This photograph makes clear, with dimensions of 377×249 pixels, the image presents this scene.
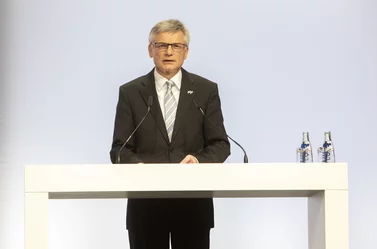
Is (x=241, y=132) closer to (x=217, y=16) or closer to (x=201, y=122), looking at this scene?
(x=217, y=16)

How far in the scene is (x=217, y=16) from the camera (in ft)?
15.0

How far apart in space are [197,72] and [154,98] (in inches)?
45.7

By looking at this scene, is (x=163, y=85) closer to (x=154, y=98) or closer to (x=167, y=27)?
(x=154, y=98)

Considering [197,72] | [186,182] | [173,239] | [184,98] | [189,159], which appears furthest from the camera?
[197,72]

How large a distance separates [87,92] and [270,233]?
4.42 feet

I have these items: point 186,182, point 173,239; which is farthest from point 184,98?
point 186,182

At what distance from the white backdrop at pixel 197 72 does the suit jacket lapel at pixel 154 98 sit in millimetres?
1107

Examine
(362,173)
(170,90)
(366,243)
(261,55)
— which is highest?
(261,55)

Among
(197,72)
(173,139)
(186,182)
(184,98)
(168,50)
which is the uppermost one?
(197,72)

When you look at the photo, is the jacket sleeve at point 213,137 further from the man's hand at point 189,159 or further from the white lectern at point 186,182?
the white lectern at point 186,182

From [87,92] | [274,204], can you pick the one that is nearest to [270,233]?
[274,204]

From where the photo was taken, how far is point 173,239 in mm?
3268

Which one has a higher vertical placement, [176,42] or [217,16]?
[217,16]

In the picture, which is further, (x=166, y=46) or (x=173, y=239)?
(x=166, y=46)
